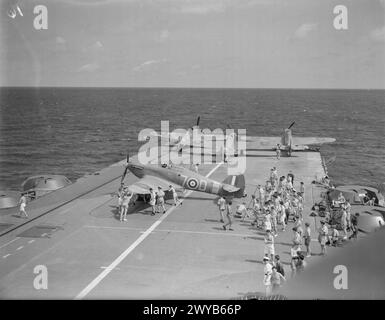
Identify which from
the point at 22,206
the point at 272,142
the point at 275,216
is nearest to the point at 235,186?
the point at 275,216

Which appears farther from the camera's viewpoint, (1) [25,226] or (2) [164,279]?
(1) [25,226]

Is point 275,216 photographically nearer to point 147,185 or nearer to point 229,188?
point 229,188

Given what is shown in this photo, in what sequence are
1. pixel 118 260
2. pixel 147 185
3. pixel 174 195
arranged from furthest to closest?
pixel 174 195 → pixel 147 185 → pixel 118 260

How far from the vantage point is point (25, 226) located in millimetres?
25484

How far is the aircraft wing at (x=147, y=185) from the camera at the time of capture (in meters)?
28.2

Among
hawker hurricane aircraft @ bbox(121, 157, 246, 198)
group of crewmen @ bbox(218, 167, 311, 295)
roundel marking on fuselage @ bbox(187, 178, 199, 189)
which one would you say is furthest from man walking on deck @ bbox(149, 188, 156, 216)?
group of crewmen @ bbox(218, 167, 311, 295)

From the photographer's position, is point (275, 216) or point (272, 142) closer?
point (275, 216)

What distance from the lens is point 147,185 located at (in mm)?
29188

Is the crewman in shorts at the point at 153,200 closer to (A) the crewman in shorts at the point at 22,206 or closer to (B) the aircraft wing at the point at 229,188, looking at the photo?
(B) the aircraft wing at the point at 229,188
